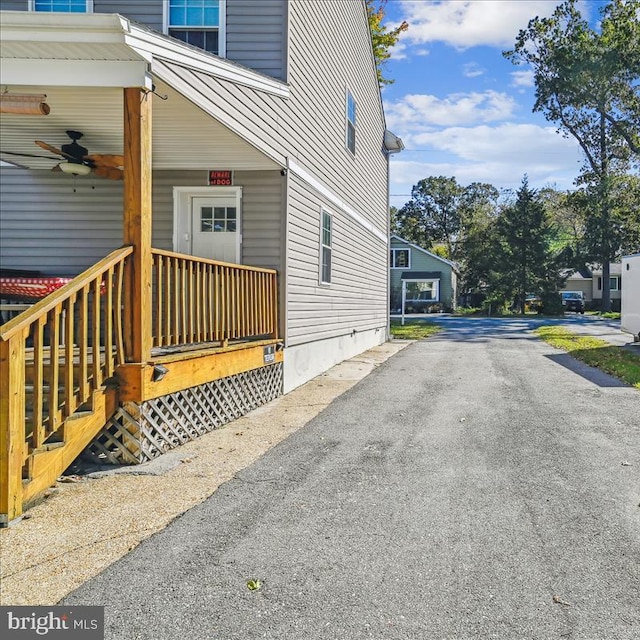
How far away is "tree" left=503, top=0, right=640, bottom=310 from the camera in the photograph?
31094mm

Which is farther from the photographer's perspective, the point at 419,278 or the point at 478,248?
the point at 478,248

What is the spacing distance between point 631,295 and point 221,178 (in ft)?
37.2

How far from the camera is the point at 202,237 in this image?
8.85 meters

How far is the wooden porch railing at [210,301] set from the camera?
5418 mm

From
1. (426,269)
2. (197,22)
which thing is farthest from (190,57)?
(426,269)

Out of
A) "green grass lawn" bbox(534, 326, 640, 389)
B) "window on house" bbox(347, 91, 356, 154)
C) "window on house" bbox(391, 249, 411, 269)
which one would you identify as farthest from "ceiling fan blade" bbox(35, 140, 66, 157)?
"window on house" bbox(391, 249, 411, 269)

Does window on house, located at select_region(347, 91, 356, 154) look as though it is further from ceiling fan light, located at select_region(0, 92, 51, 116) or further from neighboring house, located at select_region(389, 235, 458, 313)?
neighboring house, located at select_region(389, 235, 458, 313)

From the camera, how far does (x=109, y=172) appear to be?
A: 8.45 meters

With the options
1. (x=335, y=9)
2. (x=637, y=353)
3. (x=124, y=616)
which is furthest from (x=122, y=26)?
(x=637, y=353)

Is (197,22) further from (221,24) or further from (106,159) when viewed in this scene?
(106,159)

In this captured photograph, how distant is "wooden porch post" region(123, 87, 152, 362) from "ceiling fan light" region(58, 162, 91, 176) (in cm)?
344

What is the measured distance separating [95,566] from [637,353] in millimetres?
13997

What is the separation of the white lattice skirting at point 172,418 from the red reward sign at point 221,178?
287 centimetres

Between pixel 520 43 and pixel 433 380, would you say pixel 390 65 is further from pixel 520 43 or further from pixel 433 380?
pixel 433 380
